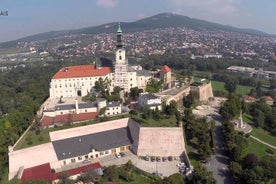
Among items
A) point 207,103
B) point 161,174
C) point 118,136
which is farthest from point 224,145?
point 207,103

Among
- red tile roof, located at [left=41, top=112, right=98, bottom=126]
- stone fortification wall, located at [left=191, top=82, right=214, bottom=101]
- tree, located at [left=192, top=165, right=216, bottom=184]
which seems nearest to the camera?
tree, located at [left=192, top=165, right=216, bottom=184]

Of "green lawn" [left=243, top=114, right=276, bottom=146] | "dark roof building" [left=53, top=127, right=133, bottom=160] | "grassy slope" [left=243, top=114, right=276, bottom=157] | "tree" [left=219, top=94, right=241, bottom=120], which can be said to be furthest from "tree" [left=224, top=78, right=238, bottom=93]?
"dark roof building" [left=53, top=127, right=133, bottom=160]

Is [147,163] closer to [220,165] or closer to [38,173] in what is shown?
[220,165]

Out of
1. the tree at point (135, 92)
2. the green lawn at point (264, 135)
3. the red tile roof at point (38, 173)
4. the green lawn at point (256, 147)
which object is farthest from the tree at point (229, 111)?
the red tile roof at point (38, 173)

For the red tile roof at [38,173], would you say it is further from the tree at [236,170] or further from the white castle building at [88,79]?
the white castle building at [88,79]

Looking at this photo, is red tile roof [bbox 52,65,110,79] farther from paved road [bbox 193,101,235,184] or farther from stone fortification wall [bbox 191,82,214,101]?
paved road [bbox 193,101,235,184]

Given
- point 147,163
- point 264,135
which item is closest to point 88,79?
point 147,163
